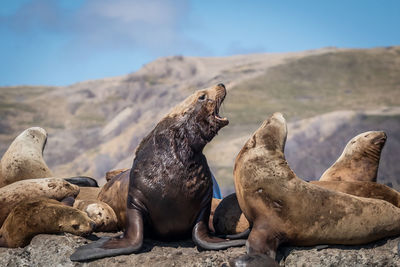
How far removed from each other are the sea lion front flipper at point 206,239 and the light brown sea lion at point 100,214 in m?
1.10

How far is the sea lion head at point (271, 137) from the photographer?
214 inches

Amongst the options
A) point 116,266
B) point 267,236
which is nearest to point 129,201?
point 116,266

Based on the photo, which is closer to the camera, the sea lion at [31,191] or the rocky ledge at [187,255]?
the rocky ledge at [187,255]

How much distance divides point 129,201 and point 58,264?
935 millimetres

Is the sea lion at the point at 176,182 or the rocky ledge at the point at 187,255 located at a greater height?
the sea lion at the point at 176,182

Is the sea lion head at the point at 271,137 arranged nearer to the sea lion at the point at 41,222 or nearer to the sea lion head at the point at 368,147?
the sea lion head at the point at 368,147

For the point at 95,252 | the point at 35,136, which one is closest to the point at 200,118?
the point at 95,252

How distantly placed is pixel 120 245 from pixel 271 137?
179cm

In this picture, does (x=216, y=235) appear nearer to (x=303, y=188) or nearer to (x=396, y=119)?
(x=303, y=188)

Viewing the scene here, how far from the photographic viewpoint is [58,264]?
502cm

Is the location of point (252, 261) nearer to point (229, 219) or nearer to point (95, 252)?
point (229, 219)

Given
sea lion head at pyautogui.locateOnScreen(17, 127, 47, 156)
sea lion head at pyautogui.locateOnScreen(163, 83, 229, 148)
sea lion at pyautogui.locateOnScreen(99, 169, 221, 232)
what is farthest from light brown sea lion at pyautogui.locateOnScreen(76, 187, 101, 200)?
sea lion head at pyautogui.locateOnScreen(163, 83, 229, 148)

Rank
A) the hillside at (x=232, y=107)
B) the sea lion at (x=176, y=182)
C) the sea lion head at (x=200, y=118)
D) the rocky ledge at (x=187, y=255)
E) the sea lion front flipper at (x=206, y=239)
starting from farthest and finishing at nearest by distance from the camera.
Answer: the hillside at (x=232, y=107)
the sea lion head at (x=200, y=118)
the sea lion at (x=176, y=182)
the sea lion front flipper at (x=206, y=239)
the rocky ledge at (x=187, y=255)

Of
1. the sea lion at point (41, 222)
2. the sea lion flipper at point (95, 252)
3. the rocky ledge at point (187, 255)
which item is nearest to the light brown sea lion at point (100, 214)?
the sea lion at point (41, 222)
